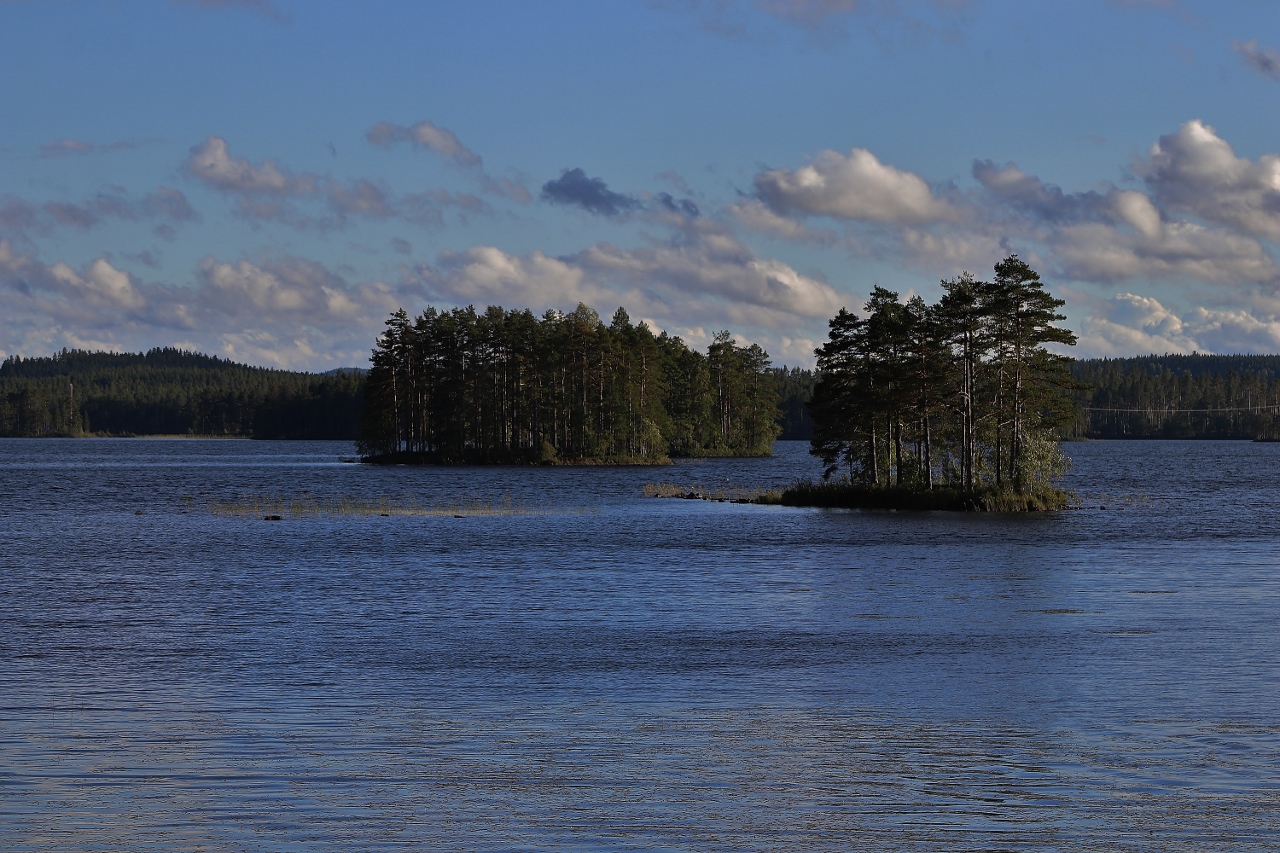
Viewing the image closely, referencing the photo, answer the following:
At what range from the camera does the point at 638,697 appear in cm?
2202

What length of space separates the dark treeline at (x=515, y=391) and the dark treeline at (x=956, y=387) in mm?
58292

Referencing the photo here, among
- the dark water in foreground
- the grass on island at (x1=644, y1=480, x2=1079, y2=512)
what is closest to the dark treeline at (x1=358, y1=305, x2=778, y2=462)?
the grass on island at (x1=644, y1=480, x2=1079, y2=512)

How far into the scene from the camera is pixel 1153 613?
111 feet

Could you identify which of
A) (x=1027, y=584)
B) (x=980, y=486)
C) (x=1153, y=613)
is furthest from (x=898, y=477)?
(x=1153, y=613)

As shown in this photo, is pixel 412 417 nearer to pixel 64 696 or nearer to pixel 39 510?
pixel 39 510

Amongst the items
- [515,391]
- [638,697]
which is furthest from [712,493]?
[638,697]

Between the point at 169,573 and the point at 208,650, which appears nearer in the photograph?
the point at 208,650

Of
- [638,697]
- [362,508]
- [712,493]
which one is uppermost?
[362,508]

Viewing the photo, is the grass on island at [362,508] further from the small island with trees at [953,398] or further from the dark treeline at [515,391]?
the dark treeline at [515,391]

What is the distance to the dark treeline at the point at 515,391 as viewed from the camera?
469 feet

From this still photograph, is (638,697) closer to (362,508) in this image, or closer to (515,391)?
(362,508)

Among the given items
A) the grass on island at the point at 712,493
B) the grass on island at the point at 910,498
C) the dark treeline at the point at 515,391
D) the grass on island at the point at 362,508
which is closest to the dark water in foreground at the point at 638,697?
the grass on island at the point at 362,508

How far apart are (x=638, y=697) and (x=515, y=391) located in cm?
Result: 12333

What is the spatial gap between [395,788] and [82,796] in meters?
3.54
